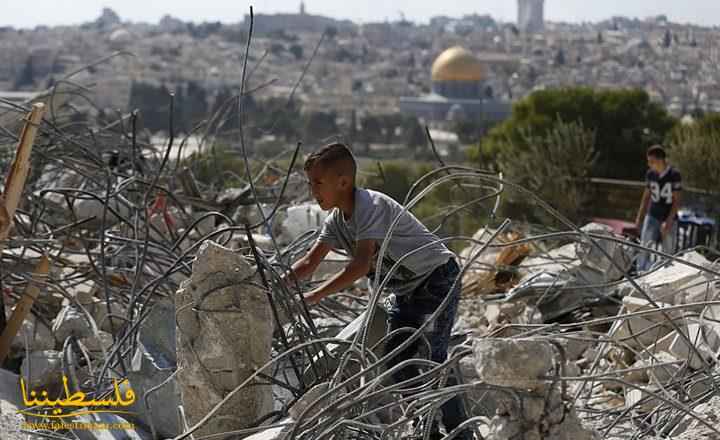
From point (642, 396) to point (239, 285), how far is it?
172 cm

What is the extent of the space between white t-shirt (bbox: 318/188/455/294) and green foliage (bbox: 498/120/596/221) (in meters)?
12.4

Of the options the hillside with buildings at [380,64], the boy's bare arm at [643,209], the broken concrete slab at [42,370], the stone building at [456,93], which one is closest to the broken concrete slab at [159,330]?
the broken concrete slab at [42,370]

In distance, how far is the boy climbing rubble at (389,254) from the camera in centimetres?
338

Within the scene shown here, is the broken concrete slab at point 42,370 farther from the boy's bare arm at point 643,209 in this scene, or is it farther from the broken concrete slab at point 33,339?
the boy's bare arm at point 643,209

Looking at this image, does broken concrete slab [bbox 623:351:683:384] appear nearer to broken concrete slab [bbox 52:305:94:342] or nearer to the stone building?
broken concrete slab [bbox 52:305:94:342]

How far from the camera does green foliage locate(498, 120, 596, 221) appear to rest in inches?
640

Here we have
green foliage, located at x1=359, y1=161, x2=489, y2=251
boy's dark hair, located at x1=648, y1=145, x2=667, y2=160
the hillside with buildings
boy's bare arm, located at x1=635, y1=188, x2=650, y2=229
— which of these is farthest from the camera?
the hillside with buildings

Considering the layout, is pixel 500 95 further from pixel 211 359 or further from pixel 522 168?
pixel 211 359

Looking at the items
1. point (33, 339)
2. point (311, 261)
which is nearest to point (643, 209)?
point (33, 339)

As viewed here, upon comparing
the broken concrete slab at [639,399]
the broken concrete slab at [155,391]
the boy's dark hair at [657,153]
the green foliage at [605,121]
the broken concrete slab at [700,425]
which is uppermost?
the boy's dark hair at [657,153]

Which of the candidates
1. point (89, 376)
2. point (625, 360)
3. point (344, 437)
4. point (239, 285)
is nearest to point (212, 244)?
point (239, 285)

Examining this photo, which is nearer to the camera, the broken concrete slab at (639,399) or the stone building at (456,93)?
the broken concrete slab at (639,399)

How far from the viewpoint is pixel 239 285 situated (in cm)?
346

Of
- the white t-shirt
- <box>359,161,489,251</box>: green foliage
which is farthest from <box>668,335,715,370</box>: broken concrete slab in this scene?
<box>359,161,489,251</box>: green foliage
